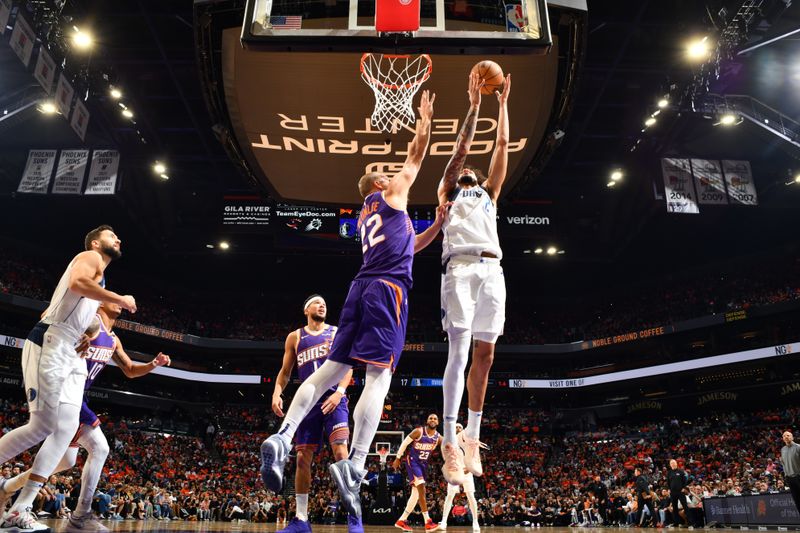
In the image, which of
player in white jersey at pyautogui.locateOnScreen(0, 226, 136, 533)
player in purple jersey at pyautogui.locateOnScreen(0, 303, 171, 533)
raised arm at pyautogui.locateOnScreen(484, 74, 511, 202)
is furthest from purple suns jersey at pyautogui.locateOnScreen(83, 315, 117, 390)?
raised arm at pyautogui.locateOnScreen(484, 74, 511, 202)

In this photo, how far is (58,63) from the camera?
16.5 meters

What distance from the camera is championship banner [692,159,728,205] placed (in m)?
21.0

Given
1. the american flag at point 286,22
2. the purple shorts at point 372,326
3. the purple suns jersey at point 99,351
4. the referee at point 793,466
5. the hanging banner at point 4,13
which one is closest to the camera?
the purple shorts at point 372,326

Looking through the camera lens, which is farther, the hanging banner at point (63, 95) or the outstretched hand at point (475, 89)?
the hanging banner at point (63, 95)

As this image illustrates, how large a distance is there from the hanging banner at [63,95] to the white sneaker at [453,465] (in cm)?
1682

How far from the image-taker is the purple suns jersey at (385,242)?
4.41 m

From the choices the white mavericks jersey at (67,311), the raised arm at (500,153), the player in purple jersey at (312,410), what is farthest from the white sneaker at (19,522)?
the raised arm at (500,153)

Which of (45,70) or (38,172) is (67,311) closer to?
(45,70)

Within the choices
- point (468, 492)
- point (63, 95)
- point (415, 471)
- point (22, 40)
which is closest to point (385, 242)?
point (468, 492)

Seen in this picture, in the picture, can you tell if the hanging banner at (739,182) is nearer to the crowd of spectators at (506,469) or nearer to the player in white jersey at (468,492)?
the crowd of spectators at (506,469)

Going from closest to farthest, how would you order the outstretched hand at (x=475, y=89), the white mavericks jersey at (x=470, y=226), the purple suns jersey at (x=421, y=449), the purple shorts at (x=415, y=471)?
the white mavericks jersey at (x=470, y=226)
the outstretched hand at (x=475, y=89)
the purple shorts at (x=415, y=471)
the purple suns jersey at (x=421, y=449)

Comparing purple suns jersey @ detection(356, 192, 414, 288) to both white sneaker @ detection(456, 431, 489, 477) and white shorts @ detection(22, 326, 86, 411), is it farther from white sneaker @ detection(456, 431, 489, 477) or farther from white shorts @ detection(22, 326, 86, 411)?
white shorts @ detection(22, 326, 86, 411)

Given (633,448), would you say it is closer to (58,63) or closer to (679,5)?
(679,5)

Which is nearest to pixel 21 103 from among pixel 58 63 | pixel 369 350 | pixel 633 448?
pixel 58 63
